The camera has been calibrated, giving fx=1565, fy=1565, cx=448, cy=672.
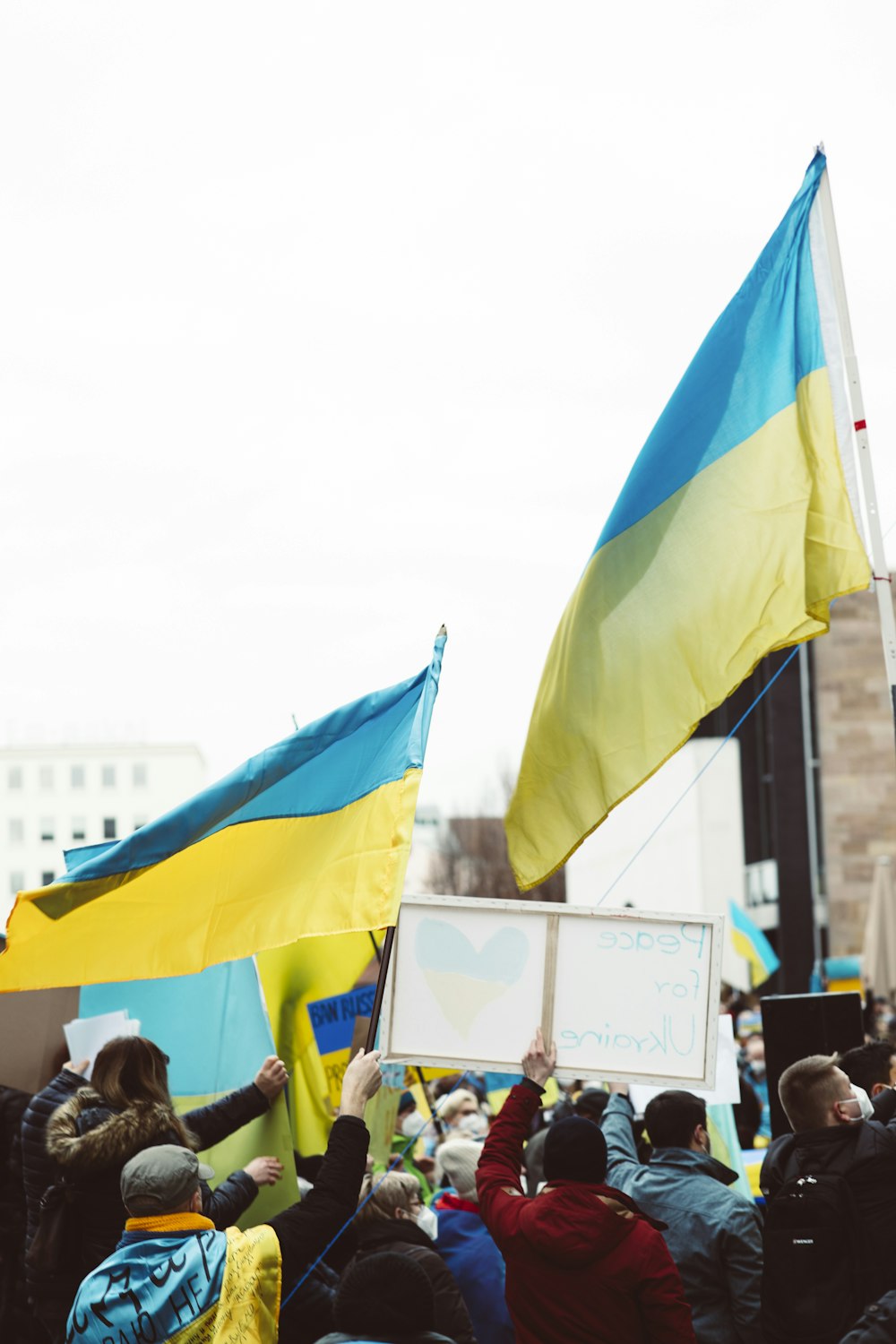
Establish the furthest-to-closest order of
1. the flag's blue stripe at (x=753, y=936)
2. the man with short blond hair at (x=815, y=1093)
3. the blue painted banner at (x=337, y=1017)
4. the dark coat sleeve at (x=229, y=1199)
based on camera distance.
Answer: the flag's blue stripe at (x=753, y=936) → the blue painted banner at (x=337, y=1017) → the dark coat sleeve at (x=229, y=1199) → the man with short blond hair at (x=815, y=1093)

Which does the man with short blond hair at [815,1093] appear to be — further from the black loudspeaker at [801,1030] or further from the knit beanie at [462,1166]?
the knit beanie at [462,1166]

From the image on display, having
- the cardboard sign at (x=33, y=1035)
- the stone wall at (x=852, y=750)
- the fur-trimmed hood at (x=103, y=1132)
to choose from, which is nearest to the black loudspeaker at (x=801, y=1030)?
the fur-trimmed hood at (x=103, y=1132)

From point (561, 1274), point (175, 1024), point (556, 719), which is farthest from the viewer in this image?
point (175, 1024)

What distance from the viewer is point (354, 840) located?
15.2ft

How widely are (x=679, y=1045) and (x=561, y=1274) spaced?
2.52 ft

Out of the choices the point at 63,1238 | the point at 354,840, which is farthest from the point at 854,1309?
the point at 63,1238

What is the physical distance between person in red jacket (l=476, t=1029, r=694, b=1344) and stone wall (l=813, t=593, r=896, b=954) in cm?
3071

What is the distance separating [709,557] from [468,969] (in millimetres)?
1651

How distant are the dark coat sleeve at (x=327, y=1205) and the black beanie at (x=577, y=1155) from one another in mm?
568

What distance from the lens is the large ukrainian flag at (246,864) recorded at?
462cm

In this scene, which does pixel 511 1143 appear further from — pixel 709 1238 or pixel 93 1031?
pixel 93 1031

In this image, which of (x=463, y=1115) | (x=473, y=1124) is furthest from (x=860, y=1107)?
(x=463, y=1115)

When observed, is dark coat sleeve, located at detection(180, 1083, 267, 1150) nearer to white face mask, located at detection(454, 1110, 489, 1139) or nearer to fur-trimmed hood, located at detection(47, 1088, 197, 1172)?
fur-trimmed hood, located at detection(47, 1088, 197, 1172)

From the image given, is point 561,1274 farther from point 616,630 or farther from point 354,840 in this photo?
point 616,630
